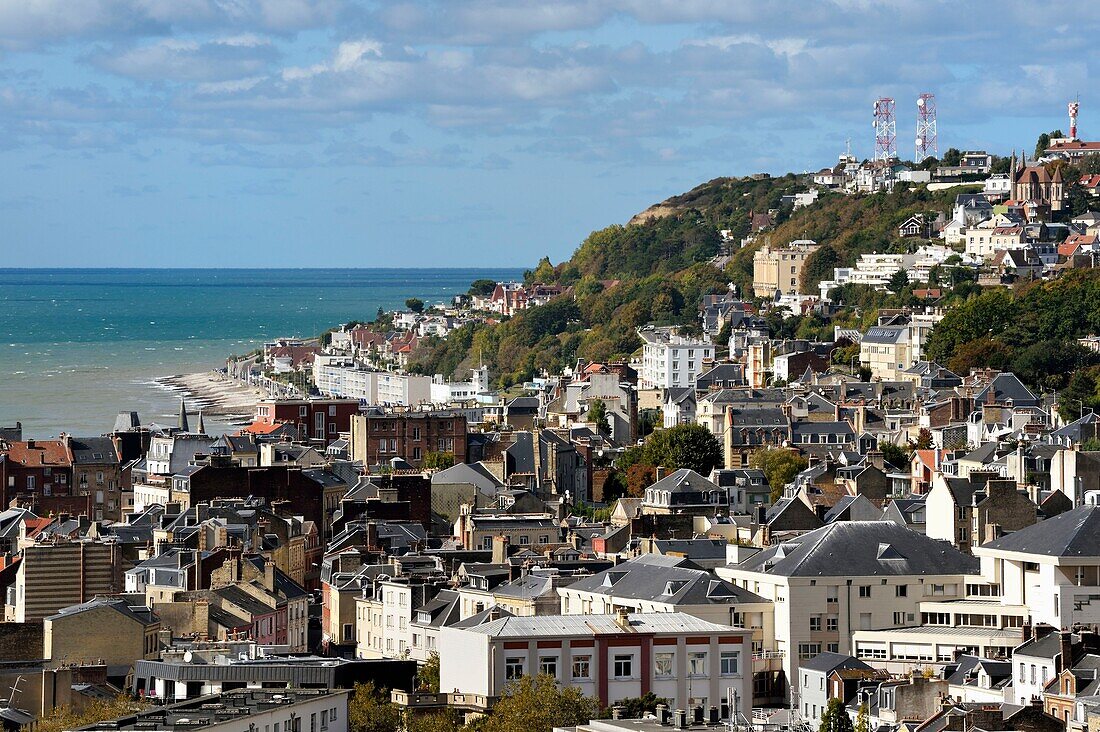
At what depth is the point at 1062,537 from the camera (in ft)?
175

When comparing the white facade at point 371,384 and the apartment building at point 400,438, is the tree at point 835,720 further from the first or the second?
the white facade at point 371,384

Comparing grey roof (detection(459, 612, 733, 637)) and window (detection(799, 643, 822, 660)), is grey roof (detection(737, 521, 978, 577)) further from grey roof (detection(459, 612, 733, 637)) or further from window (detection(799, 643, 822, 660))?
grey roof (detection(459, 612, 733, 637))

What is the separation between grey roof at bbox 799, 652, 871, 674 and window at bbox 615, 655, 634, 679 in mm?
3511

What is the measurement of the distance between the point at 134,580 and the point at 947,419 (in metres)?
43.1

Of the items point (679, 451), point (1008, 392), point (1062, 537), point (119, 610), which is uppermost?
point (1008, 392)

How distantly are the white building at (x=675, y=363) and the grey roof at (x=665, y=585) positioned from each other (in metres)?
65.9

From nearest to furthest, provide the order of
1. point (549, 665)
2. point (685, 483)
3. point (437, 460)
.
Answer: point (549, 665) → point (685, 483) → point (437, 460)

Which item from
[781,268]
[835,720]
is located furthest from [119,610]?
[781,268]

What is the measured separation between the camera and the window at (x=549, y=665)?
44500 millimetres

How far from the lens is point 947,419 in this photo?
9531 cm

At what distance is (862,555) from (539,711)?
15795 millimetres

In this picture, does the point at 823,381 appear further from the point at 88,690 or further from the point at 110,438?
the point at 88,690

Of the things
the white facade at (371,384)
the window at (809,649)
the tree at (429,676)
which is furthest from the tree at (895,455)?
the white facade at (371,384)

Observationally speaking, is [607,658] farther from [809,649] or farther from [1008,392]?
[1008,392]
